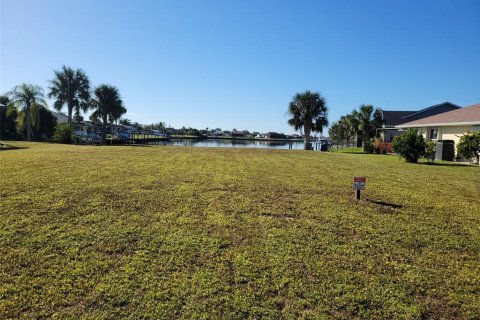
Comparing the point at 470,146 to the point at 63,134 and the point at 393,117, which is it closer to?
the point at 393,117

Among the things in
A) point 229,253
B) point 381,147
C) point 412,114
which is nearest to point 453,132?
point 381,147

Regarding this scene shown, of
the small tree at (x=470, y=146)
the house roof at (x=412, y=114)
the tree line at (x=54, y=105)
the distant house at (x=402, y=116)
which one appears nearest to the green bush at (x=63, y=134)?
the tree line at (x=54, y=105)

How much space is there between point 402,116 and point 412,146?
99.3 ft

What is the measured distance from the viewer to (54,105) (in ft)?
130

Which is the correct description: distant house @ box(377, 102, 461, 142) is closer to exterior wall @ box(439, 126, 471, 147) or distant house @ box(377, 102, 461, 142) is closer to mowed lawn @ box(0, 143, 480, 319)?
exterior wall @ box(439, 126, 471, 147)

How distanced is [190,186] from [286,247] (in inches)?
150

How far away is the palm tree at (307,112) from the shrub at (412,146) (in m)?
18.1

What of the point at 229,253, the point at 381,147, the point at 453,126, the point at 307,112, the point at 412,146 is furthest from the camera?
the point at 307,112

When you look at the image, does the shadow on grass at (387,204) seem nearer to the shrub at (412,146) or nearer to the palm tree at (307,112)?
the shrub at (412,146)

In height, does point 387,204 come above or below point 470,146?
below

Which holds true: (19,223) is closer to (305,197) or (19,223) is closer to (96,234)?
(96,234)

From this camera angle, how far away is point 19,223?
452cm

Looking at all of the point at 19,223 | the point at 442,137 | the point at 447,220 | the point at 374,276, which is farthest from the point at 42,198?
the point at 442,137

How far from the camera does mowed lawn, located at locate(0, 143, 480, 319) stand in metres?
2.93
